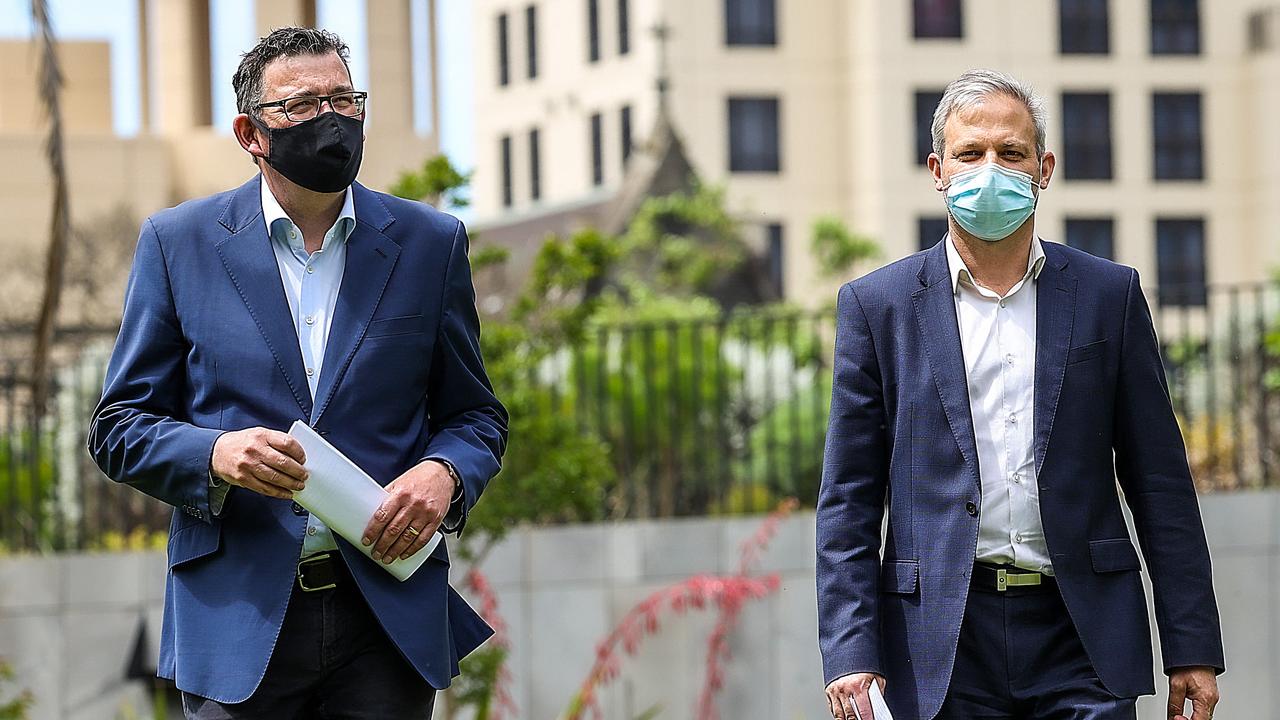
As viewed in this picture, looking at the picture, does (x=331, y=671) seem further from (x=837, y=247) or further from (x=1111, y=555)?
(x=837, y=247)

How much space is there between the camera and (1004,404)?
15.4 feet

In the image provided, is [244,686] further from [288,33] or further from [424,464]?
[288,33]

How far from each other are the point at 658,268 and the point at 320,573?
27.2m

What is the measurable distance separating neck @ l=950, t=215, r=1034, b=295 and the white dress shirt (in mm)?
17

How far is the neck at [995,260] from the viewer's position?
4.80 meters

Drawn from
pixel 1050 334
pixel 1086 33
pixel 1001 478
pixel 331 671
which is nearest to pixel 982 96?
pixel 1050 334

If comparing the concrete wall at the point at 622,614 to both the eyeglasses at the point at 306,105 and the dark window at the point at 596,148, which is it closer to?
the eyeglasses at the point at 306,105

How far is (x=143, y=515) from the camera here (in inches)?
470

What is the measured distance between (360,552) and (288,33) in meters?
1.10

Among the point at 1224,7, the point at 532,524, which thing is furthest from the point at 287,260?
the point at 1224,7

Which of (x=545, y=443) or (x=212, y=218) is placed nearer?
(x=212, y=218)

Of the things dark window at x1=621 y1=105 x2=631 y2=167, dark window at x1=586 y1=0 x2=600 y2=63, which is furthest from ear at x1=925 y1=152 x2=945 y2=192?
dark window at x1=586 y1=0 x2=600 y2=63

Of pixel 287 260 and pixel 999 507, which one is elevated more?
pixel 287 260

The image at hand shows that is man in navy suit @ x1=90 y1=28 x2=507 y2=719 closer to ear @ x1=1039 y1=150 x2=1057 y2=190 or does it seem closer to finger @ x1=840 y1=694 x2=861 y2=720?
finger @ x1=840 y1=694 x2=861 y2=720
